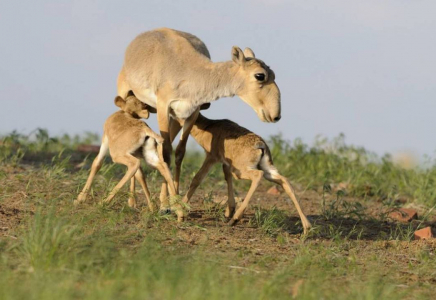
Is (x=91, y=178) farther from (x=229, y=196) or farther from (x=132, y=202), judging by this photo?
(x=229, y=196)

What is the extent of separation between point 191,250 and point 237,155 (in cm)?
182

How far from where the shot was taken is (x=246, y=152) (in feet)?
27.9

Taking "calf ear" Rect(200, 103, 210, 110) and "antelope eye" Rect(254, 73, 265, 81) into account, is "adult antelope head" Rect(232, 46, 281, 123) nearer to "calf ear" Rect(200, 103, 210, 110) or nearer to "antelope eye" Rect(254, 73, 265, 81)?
"antelope eye" Rect(254, 73, 265, 81)

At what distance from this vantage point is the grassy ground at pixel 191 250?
18.5ft

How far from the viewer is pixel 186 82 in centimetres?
908

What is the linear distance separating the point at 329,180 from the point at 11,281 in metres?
8.46

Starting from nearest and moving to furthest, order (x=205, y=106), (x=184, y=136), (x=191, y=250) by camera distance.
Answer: (x=191, y=250) → (x=184, y=136) → (x=205, y=106)

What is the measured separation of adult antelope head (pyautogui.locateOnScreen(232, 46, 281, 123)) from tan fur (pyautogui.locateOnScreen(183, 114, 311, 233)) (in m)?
0.33

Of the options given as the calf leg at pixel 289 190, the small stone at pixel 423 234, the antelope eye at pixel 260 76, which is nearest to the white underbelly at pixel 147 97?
the antelope eye at pixel 260 76

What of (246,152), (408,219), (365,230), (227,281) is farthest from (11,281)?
(408,219)

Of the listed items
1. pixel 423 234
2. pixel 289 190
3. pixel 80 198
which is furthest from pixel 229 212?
pixel 423 234

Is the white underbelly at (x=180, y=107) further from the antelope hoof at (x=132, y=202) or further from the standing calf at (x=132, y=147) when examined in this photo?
the antelope hoof at (x=132, y=202)

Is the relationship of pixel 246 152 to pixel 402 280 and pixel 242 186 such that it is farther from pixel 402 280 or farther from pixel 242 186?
pixel 242 186

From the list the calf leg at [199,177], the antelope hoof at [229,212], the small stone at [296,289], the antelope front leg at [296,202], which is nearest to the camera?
the small stone at [296,289]
